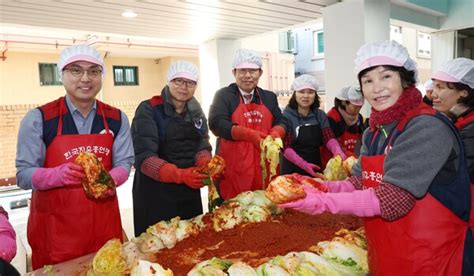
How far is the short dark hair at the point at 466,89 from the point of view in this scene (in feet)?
9.02

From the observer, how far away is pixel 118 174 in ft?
7.88

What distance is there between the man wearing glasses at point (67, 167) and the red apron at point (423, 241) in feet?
5.34

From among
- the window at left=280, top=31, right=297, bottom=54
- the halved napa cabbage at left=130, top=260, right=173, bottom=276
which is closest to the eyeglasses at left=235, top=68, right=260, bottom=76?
the halved napa cabbage at left=130, top=260, right=173, bottom=276

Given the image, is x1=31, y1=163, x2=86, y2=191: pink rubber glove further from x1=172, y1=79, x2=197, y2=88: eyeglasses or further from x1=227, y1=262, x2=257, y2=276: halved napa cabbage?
x1=172, y1=79, x2=197, y2=88: eyeglasses

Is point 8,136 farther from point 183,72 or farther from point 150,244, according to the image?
point 150,244

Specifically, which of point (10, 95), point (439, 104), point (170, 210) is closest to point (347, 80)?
point (439, 104)

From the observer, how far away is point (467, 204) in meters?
1.61

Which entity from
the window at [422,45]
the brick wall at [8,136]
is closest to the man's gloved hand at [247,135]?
the brick wall at [8,136]

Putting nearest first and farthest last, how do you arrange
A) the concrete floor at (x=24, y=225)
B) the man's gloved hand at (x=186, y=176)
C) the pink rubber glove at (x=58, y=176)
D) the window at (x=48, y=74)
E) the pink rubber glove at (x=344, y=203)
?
the pink rubber glove at (x=344, y=203) < the pink rubber glove at (x=58, y=176) < the man's gloved hand at (x=186, y=176) < the concrete floor at (x=24, y=225) < the window at (x=48, y=74)

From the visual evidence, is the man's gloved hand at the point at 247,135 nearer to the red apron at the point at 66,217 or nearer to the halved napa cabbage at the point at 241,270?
the red apron at the point at 66,217

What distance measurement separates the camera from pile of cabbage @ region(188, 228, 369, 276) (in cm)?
171

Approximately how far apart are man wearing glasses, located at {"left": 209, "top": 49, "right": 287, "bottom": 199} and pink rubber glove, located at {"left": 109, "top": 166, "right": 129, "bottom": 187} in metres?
1.17

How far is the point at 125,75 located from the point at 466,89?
39.7 ft

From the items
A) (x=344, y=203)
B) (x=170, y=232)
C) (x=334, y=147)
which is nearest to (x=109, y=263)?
(x=170, y=232)
